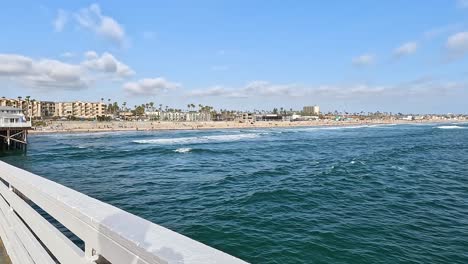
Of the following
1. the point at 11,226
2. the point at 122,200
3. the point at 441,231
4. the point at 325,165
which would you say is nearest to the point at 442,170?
the point at 325,165

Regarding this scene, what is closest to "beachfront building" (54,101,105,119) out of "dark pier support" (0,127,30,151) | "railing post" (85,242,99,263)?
"dark pier support" (0,127,30,151)

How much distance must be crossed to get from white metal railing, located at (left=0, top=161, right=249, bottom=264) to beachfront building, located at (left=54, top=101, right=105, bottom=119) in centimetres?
18509

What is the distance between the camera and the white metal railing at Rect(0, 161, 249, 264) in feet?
5.57

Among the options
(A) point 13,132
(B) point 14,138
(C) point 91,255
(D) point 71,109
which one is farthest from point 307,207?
(D) point 71,109

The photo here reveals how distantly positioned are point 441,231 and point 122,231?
11755 mm

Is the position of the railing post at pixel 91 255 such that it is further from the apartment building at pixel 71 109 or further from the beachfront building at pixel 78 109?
the apartment building at pixel 71 109

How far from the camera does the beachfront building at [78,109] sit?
175 m

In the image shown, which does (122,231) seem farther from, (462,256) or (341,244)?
(462,256)

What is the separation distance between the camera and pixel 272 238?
9625mm

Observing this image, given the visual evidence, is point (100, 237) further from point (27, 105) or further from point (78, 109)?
point (78, 109)

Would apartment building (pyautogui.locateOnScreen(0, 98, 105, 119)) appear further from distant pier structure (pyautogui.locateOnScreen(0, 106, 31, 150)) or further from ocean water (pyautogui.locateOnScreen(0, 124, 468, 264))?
ocean water (pyautogui.locateOnScreen(0, 124, 468, 264))

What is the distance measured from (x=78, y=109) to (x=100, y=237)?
195104 mm

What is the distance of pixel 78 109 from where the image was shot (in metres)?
177

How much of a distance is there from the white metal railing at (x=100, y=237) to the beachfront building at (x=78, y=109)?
185 m
